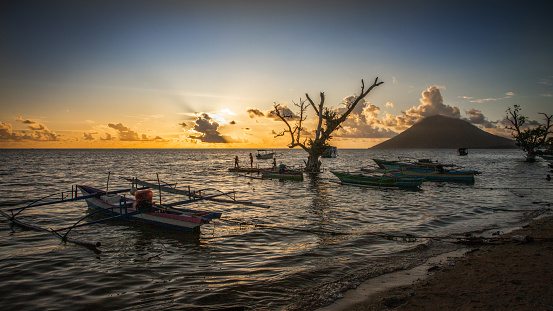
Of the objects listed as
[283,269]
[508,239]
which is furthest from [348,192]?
[283,269]

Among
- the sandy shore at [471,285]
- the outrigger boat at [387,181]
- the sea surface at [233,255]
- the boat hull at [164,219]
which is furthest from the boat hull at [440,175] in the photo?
the boat hull at [164,219]

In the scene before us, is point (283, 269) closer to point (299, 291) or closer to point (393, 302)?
point (299, 291)

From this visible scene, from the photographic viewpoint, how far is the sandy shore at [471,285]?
568 cm

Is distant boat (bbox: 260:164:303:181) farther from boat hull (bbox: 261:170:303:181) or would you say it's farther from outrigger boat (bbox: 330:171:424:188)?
outrigger boat (bbox: 330:171:424:188)

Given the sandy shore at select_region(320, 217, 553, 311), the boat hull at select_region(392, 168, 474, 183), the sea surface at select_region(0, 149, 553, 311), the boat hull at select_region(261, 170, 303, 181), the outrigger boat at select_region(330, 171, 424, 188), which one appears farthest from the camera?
the boat hull at select_region(261, 170, 303, 181)

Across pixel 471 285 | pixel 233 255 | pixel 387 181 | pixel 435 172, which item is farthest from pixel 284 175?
pixel 471 285

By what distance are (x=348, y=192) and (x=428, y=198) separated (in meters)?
6.11

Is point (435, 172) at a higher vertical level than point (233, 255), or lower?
higher

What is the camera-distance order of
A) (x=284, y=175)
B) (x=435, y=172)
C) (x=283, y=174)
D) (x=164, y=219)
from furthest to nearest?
(x=283, y=174)
(x=284, y=175)
(x=435, y=172)
(x=164, y=219)

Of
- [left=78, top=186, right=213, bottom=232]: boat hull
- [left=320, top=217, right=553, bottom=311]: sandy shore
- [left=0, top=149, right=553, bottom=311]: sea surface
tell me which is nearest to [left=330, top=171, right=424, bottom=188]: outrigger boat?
[left=0, top=149, right=553, bottom=311]: sea surface

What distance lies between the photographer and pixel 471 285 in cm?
656

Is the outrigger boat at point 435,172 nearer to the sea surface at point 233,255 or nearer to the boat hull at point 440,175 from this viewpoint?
the boat hull at point 440,175

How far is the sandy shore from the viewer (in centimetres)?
568

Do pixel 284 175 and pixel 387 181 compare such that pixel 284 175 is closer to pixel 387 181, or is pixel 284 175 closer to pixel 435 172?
pixel 387 181
